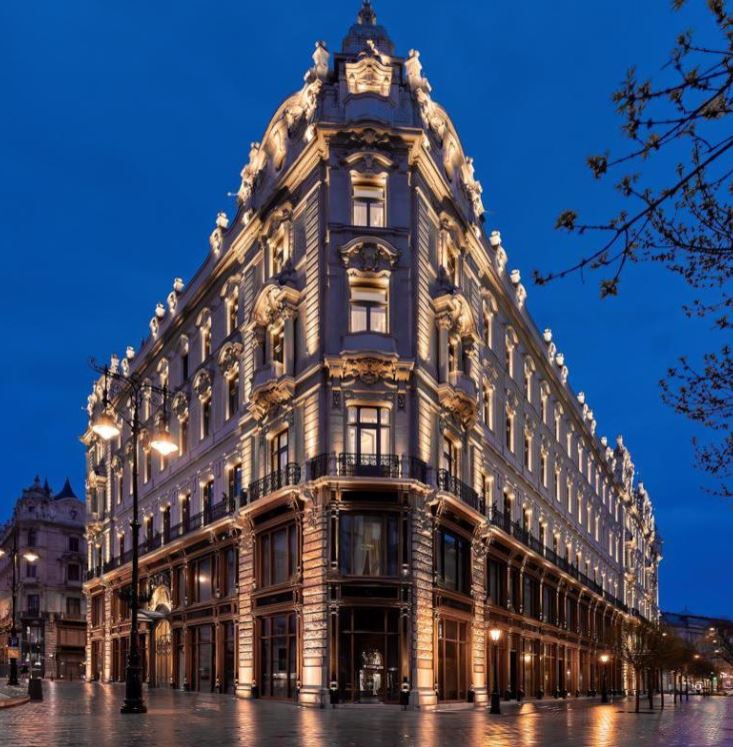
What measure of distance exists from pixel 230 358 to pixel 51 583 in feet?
217

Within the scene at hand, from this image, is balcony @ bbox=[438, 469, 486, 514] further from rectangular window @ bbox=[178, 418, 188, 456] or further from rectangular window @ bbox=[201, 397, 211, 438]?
rectangular window @ bbox=[178, 418, 188, 456]

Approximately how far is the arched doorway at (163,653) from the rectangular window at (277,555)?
13.9 metres

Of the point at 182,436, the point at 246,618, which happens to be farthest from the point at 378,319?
the point at 182,436

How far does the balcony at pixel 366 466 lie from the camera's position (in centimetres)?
3772

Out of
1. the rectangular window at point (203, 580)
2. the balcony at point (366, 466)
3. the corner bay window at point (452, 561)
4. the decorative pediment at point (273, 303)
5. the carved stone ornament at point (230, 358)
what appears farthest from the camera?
the rectangular window at point (203, 580)

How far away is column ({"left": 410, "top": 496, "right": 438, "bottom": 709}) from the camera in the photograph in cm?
3694

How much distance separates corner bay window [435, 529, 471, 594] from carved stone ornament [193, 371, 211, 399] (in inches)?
624

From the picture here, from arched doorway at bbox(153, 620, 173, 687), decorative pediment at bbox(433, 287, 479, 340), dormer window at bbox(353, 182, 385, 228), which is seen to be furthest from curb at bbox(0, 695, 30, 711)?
dormer window at bbox(353, 182, 385, 228)

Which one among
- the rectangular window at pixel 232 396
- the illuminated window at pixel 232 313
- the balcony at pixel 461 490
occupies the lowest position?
the balcony at pixel 461 490

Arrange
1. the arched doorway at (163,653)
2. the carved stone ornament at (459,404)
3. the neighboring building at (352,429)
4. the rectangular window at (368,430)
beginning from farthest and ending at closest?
the arched doorway at (163,653)
the carved stone ornament at (459,404)
the rectangular window at (368,430)
the neighboring building at (352,429)

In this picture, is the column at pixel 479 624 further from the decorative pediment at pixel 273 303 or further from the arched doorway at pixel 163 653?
the arched doorway at pixel 163 653

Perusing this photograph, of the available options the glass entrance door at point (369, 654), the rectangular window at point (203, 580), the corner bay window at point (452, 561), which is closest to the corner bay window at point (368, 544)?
the glass entrance door at point (369, 654)

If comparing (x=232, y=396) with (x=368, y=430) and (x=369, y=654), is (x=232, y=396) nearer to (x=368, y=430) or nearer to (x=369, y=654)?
(x=368, y=430)

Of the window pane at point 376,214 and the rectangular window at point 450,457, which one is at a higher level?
the window pane at point 376,214
